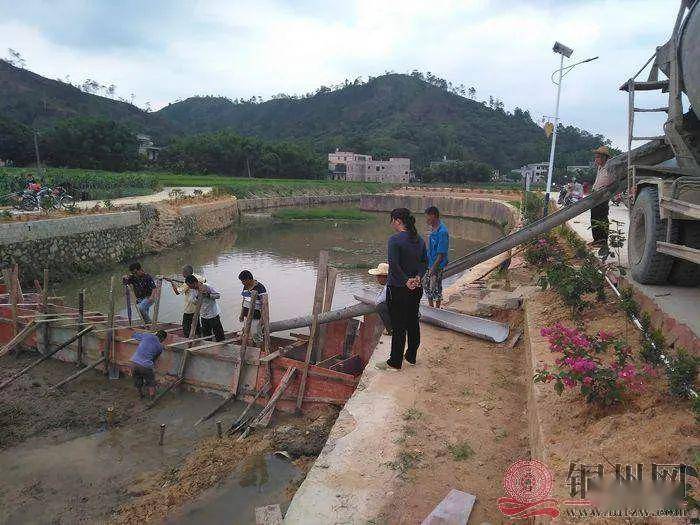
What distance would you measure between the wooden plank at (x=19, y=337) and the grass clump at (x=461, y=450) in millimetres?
8120

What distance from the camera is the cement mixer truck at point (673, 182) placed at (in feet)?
16.9

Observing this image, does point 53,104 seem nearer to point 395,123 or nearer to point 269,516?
point 395,123

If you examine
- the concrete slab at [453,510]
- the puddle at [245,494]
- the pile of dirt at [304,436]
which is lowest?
the puddle at [245,494]

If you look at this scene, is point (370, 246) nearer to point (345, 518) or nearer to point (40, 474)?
point (40, 474)

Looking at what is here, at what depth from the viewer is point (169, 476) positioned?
5520mm

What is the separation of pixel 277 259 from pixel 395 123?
4350 inches

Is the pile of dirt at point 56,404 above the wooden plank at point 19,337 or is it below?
below

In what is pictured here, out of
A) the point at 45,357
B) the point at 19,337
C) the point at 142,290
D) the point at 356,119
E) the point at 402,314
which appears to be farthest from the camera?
the point at 356,119

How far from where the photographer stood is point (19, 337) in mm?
8555

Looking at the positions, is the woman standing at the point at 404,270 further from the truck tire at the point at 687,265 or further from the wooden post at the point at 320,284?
the truck tire at the point at 687,265

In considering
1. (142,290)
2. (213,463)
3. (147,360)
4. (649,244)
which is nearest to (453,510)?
(213,463)

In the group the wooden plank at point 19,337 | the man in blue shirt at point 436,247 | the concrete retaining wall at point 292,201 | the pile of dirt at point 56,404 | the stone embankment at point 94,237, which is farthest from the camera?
the concrete retaining wall at point 292,201

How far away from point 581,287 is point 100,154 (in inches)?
2076

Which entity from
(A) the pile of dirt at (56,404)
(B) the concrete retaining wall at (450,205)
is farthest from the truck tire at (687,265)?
(B) the concrete retaining wall at (450,205)
